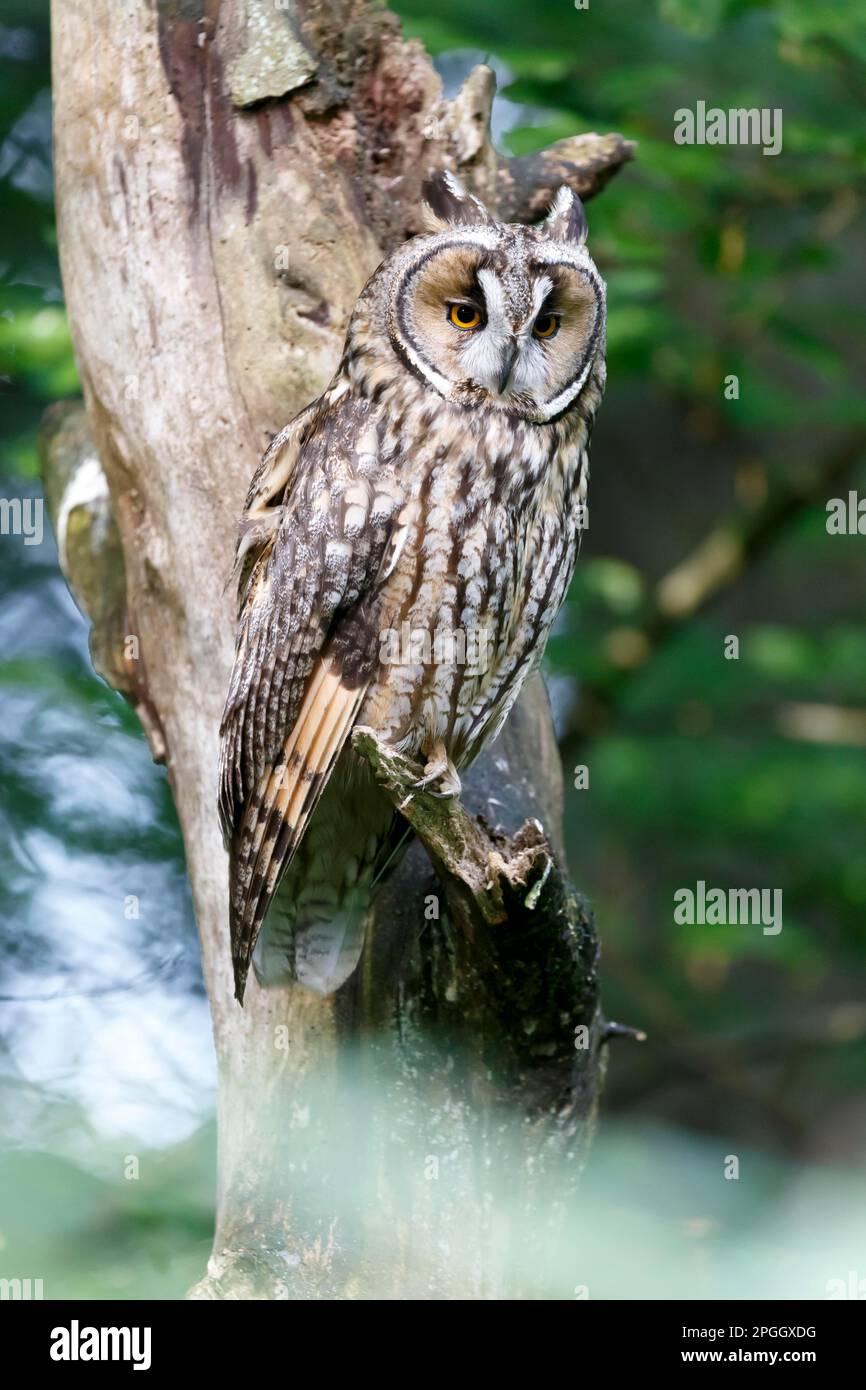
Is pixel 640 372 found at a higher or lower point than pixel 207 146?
higher

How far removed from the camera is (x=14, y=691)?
4.64 m

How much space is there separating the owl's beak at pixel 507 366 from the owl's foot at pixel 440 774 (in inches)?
29.2

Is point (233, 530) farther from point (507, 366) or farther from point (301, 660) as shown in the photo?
point (507, 366)

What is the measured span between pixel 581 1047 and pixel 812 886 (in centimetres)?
389

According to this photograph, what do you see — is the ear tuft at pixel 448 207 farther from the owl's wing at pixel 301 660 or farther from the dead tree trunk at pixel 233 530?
the owl's wing at pixel 301 660

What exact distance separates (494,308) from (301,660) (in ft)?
2.55

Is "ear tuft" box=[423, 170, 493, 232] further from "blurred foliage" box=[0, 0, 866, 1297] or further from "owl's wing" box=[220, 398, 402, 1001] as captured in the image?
"blurred foliage" box=[0, 0, 866, 1297]

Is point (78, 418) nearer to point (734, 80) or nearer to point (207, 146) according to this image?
point (207, 146)

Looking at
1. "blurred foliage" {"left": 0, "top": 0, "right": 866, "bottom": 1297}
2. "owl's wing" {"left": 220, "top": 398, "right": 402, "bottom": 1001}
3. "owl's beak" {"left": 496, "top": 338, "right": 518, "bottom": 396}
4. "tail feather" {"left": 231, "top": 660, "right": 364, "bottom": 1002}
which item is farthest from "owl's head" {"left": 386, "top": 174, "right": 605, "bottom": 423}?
"blurred foliage" {"left": 0, "top": 0, "right": 866, "bottom": 1297}

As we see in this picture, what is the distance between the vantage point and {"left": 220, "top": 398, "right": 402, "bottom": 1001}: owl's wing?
2.68 metres

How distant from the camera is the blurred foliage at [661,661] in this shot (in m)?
4.05

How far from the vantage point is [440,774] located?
280cm
